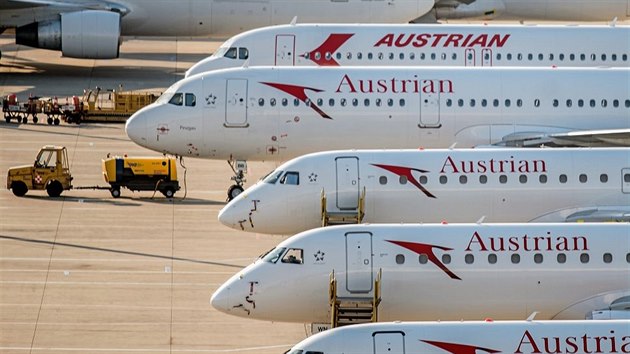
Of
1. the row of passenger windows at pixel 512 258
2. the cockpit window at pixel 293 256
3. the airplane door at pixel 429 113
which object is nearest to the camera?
the row of passenger windows at pixel 512 258

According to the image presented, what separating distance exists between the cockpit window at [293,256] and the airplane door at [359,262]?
3.32 ft

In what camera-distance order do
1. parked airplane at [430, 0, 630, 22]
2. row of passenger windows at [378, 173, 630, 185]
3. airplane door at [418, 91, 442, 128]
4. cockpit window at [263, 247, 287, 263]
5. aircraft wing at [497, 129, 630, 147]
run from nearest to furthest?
cockpit window at [263, 247, 287, 263], row of passenger windows at [378, 173, 630, 185], aircraft wing at [497, 129, 630, 147], airplane door at [418, 91, 442, 128], parked airplane at [430, 0, 630, 22]

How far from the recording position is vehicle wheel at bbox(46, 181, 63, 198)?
5401cm

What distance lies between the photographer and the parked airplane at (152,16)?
2938 inches

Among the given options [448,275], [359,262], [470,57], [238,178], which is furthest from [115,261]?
[470,57]

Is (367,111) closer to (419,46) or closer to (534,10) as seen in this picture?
(419,46)

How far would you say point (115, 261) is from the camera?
4572 centimetres

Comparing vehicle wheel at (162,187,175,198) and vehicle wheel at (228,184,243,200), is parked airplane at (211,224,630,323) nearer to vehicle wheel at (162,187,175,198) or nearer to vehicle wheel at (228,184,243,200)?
vehicle wheel at (228,184,243,200)

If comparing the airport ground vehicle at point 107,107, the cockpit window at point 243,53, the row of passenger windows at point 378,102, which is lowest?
the row of passenger windows at point 378,102

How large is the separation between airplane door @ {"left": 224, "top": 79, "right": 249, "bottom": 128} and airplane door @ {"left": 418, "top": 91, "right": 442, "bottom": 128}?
516 centimetres

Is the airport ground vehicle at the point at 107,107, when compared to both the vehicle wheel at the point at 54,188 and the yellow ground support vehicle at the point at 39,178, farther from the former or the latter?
the vehicle wheel at the point at 54,188

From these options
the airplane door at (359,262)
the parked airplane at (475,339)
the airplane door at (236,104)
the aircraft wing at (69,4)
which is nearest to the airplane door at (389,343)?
the parked airplane at (475,339)

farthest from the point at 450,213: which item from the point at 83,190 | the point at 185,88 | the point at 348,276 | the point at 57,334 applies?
the point at 83,190

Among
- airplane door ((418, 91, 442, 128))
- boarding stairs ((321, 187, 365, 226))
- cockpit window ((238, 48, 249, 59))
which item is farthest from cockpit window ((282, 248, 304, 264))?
cockpit window ((238, 48, 249, 59))
